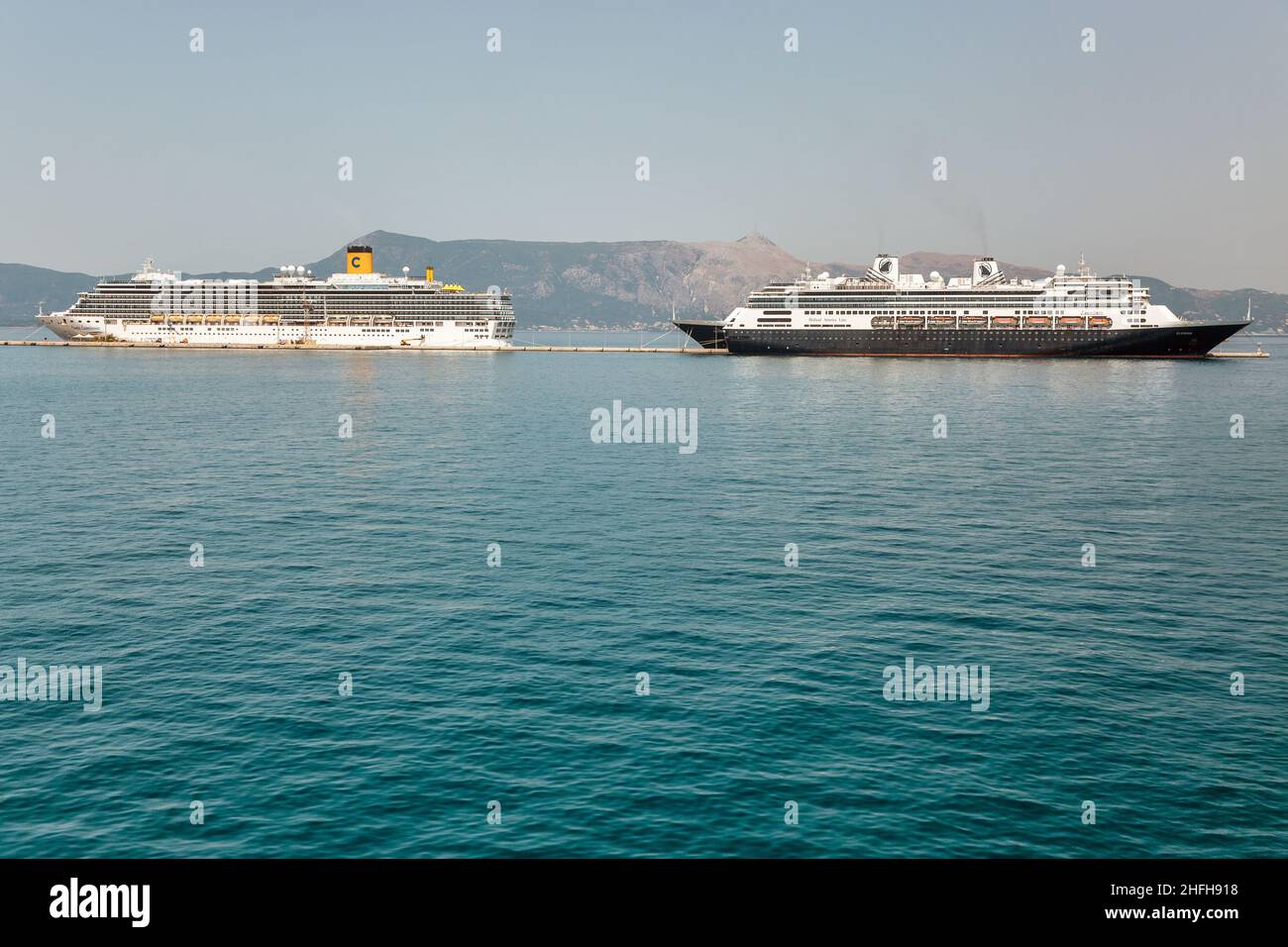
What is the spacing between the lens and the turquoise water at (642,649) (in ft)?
72.1

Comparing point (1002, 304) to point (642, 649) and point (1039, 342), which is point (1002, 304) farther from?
point (642, 649)

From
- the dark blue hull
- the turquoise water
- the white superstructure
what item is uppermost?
the white superstructure

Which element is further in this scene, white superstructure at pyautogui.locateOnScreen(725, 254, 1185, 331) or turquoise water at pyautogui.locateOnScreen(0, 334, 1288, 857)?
white superstructure at pyautogui.locateOnScreen(725, 254, 1185, 331)

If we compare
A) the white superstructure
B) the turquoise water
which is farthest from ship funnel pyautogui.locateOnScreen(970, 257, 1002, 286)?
the turquoise water

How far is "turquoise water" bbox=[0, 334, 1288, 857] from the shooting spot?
72.1 feet

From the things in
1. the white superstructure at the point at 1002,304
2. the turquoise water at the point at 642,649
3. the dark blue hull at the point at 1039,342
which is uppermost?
the white superstructure at the point at 1002,304

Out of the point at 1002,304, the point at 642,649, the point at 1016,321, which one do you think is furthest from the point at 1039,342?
the point at 642,649

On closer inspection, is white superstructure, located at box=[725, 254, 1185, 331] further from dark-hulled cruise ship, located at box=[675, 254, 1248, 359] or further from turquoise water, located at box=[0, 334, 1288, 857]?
turquoise water, located at box=[0, 334, 1288, 857]

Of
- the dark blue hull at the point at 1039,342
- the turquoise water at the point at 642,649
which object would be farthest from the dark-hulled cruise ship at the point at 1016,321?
the turquoise water at the point at 642,649

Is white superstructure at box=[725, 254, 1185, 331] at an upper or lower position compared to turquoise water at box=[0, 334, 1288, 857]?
upper

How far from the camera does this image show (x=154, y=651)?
32.0 meters

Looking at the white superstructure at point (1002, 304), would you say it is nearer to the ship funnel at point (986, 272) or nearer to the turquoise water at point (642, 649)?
the ship funnel at point (986, 272)

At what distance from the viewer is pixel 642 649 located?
107 ft
